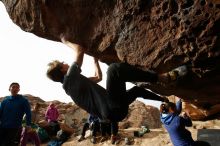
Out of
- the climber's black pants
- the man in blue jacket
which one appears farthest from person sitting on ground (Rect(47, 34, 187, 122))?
the man in blue jacket

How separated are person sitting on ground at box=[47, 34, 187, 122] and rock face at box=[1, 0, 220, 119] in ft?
Answer: 1.20

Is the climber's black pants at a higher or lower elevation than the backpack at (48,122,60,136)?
lower

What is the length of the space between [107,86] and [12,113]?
133 inches

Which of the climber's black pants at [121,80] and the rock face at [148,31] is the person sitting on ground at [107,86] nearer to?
the climber's black pants at [121,80]

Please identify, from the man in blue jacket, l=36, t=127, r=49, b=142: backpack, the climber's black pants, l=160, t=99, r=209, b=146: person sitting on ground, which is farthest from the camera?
l=36, t=127, r=49, b=142: backpack

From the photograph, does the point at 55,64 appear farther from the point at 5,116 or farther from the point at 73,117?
the point at 73,117

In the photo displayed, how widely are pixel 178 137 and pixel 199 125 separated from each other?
23.6ft

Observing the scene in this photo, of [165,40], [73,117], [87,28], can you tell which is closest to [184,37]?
[165,40]

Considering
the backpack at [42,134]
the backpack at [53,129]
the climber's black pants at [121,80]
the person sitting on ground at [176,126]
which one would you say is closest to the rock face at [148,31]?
the person sitting on ground at [176,126]

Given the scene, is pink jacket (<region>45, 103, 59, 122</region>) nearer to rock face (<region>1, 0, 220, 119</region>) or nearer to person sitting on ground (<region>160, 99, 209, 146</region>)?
rock face (<region>1, 0, 220, 119</region>)

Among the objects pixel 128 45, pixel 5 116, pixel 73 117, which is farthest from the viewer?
pixel 73 117

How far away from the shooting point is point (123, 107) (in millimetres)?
Result: 4695

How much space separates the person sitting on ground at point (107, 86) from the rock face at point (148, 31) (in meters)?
0.36

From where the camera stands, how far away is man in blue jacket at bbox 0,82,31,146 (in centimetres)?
714
